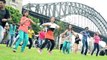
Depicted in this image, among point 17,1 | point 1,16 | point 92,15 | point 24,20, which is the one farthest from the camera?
point 92,15

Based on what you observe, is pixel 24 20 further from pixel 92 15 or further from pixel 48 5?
pixel 92 15

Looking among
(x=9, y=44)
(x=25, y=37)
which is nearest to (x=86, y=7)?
(x=9, y=44)

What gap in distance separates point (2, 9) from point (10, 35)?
1149 cm

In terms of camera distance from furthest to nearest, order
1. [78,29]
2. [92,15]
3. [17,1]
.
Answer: [92,15]
[78,29]
[17,1]

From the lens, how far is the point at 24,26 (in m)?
16.5

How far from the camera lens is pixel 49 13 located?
109 metres

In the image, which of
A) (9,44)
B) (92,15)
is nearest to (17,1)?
(92,15)

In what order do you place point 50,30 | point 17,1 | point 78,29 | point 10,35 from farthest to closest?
point 78,29, point 17,1, point 10,35, point 50,30

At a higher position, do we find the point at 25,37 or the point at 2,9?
the point at 2,9

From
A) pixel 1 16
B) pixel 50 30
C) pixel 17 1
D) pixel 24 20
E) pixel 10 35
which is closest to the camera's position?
pixel 1 16

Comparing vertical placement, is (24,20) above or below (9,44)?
above

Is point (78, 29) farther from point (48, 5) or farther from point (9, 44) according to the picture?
point (9, 44)

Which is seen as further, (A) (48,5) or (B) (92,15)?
(B) (92,15)

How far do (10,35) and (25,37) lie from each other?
8.24 meters
